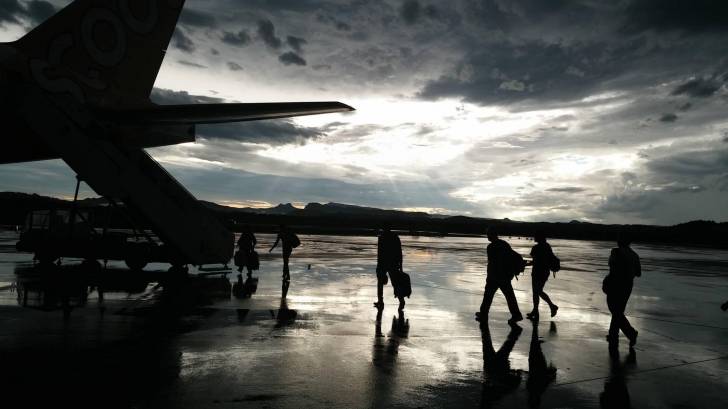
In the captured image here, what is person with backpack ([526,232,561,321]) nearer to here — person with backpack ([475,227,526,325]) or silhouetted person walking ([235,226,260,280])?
person with backpack ([475,227,526,325])

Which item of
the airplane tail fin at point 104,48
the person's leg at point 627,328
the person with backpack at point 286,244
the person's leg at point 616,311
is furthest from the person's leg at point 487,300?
the airplane tail fin at point 104,48

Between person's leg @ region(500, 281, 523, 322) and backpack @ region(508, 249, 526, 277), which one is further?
backpack @ region(508, 249, 526, 277)

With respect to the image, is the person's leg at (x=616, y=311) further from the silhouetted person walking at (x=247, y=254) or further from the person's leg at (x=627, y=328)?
the silhouetted person walking at (x=247, y=254)

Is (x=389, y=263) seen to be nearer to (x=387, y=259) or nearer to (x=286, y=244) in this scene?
(x=387, y=259)

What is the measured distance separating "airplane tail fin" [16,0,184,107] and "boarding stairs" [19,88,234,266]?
69 cm

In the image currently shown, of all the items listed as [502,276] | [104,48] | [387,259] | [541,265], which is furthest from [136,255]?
[541,265]

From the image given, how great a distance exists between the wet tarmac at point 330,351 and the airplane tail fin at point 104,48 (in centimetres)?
533

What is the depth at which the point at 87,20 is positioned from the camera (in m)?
12.9

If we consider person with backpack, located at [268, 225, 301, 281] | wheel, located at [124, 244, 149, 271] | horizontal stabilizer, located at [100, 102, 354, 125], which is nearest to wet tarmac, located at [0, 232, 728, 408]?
person with backpack, located at [268, 225, 301, 281]

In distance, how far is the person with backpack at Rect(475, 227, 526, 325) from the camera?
10078 mm

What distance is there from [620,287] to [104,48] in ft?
44.8

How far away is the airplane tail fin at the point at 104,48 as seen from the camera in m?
12.6

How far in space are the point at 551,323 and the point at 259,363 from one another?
6519mm

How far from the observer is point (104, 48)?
13.3m
